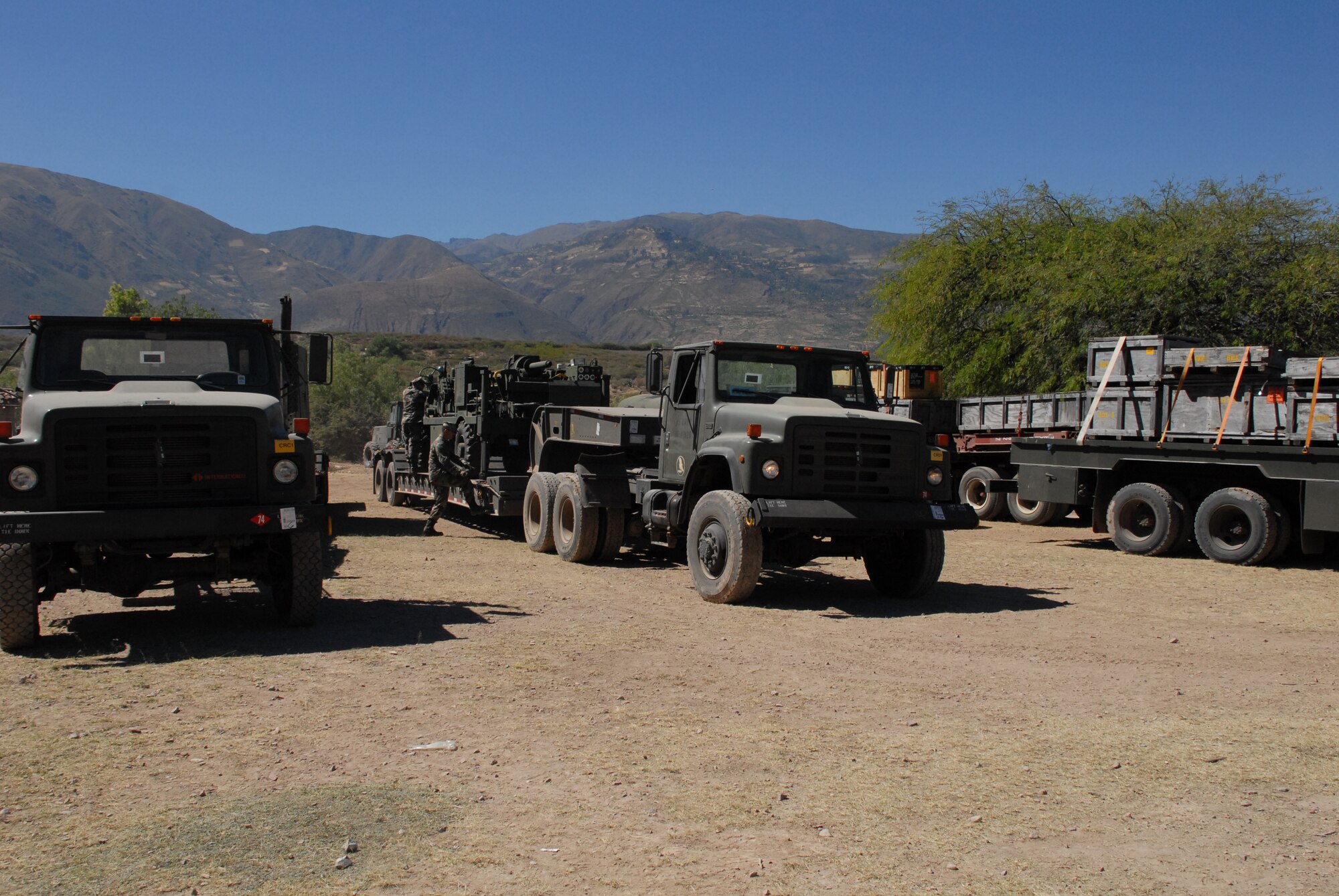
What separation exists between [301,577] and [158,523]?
1.09 meters

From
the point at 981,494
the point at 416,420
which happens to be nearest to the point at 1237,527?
the point at 981,494

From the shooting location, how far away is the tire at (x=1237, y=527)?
1327 centimetres

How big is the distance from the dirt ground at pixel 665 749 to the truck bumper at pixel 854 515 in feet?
2.58

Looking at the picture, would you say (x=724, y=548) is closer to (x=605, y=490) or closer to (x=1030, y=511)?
(x=605, y=490)

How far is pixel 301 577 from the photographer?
809cm

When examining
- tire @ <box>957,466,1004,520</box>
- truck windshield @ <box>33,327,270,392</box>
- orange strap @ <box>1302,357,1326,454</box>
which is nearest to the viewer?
truck windshield @ <box>33,327,270,392</box>

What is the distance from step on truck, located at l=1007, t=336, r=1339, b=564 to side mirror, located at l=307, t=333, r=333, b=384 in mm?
10110

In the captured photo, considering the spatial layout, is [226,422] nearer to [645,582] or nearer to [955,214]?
[645,582]

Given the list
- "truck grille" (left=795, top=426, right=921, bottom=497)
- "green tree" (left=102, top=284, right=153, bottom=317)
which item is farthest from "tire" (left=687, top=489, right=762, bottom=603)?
"green tree" (left=102, top=284, right=153, bottom=317)

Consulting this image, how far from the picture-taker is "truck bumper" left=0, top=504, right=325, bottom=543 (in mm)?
7047

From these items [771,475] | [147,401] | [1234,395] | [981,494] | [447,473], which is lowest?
[981,494]

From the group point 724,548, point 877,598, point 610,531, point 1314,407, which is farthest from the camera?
point 1314,407

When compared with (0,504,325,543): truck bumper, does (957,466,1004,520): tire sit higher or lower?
lower

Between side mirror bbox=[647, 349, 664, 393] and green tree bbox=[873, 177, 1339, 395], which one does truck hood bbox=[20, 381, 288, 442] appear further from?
green tree bbox=[873, 177, 1339, 395]
